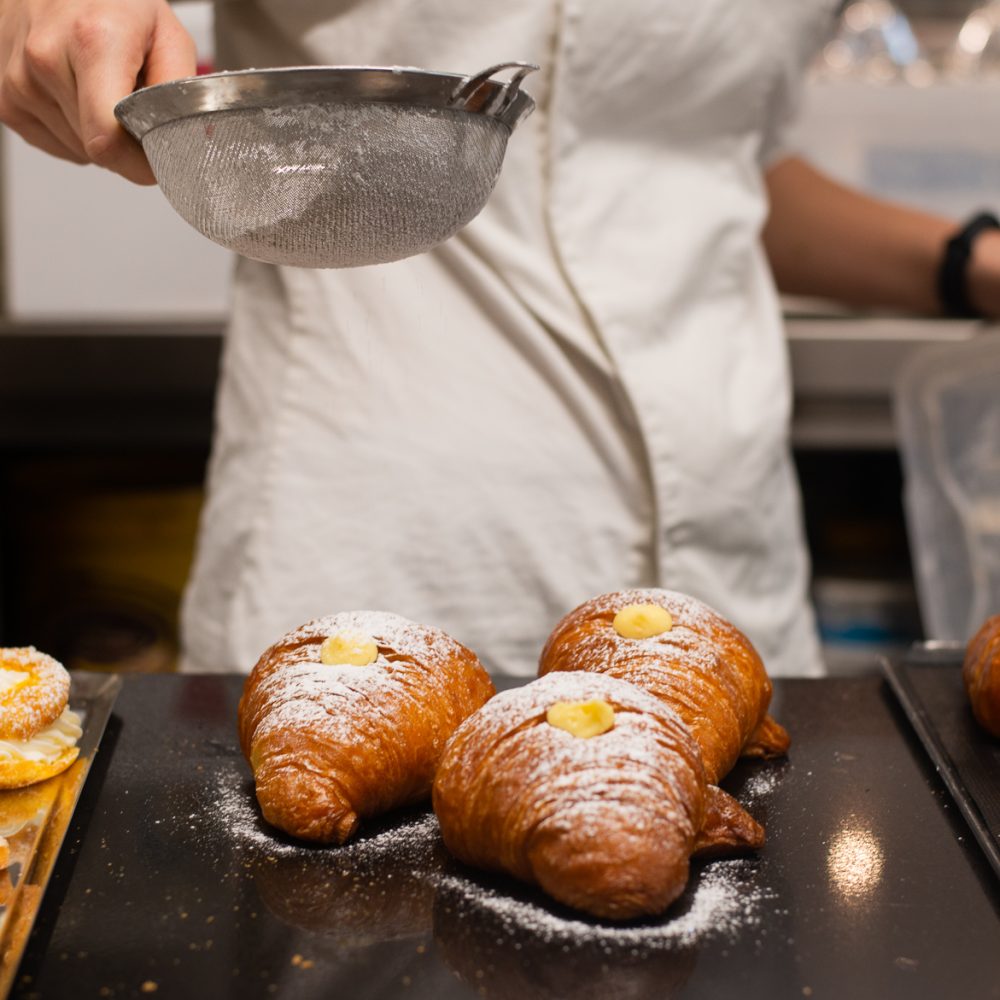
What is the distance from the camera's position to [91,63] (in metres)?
0.77

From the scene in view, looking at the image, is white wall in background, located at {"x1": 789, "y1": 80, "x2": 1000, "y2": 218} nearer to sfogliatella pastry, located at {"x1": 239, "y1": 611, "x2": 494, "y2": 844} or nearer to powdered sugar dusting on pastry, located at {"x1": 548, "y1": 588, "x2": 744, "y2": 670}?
powdered sugar dusting on pastry, located at {"x1": 548, "y1": 588, "x2": 744, "y2": 670}

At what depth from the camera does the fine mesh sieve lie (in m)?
0.67

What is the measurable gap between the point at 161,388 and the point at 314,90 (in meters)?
1.18

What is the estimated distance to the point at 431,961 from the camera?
0.57 meters

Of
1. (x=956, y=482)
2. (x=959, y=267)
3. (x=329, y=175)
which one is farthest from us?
(x=959, y=267)

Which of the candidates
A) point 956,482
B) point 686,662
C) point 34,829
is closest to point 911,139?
point 956,482

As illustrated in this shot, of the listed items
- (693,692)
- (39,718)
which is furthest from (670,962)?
(39,718)

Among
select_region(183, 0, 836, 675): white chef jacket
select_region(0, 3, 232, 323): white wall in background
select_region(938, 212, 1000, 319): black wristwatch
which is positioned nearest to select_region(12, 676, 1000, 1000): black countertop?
select_region(183, 0, 836, 675): white chef jacket

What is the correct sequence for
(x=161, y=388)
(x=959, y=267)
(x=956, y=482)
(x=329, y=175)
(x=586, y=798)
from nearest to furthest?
(x=586, y=798) < (x=329, y=175) < (x=956, y=482) < (x=959, y=267) < (x=161, y=388)

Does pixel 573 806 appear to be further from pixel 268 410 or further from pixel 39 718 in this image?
pixel 268 410

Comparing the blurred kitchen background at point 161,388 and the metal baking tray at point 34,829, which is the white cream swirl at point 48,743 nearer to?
the metal baking tray at point 34,829

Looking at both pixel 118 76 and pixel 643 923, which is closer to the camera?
pixel 643 923

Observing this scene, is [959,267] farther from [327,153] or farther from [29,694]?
[29,694]

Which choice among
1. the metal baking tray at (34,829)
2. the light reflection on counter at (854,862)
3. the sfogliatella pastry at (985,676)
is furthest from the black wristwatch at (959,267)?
the metal baking tray at (34,829)
